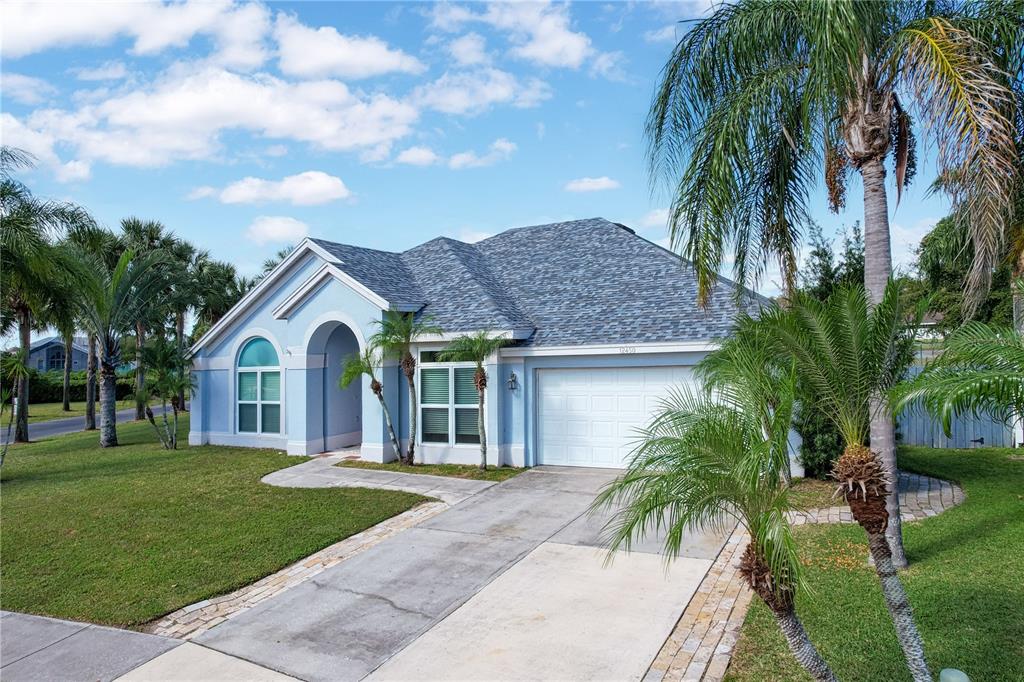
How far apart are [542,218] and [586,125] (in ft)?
29.0

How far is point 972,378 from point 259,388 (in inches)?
690

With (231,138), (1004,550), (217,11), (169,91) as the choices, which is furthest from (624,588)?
(231,138)

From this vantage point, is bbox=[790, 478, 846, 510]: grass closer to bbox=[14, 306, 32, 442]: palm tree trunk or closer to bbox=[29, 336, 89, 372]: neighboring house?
bbox=[14, 306, 32, 442]: palm tree trunk

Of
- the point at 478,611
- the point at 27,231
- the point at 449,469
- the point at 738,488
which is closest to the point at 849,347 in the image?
the point at 738,488

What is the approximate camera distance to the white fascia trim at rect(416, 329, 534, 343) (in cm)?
1383

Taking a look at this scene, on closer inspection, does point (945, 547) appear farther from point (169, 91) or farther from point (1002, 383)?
point (169, 91)

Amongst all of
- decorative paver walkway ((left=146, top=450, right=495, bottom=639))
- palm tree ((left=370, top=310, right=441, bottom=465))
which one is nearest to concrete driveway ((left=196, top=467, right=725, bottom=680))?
decorative paver walkway ((left=146, top=450, right=495, bottom=639))

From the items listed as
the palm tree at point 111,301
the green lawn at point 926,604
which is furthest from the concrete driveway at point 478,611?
the palm tree at point 111,301

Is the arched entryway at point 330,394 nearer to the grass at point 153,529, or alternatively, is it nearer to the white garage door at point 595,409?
the grass at point 153,529

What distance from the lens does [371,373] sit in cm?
1408

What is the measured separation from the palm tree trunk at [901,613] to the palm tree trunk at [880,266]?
3200 millimetres

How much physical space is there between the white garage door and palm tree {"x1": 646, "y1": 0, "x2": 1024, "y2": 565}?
4.68m

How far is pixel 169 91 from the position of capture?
12391 millimetres

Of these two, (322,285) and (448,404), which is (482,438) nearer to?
(448,404)
